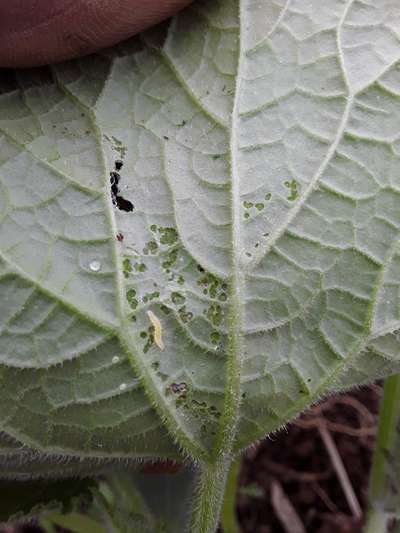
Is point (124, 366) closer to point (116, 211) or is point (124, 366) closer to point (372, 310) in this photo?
point (116, 211)

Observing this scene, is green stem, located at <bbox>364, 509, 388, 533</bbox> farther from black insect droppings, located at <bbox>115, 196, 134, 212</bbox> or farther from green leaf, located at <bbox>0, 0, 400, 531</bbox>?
black insect droppings, located at <bbox>115, 196, 134, 212</bbox>

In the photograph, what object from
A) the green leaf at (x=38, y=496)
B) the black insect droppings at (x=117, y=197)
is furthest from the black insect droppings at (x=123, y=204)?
the green leaf at (x=38, y=496)

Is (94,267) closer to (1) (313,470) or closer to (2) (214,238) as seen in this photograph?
(2) (214,238)

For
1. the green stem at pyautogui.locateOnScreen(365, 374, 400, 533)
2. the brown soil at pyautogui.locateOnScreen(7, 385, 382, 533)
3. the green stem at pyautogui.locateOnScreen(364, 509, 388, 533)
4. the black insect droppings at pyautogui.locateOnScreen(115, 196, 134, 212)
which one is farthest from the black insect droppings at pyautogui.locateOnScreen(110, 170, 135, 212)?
the brown soil at pyautogui.locateOnScreen(7, 385, 382, 533)

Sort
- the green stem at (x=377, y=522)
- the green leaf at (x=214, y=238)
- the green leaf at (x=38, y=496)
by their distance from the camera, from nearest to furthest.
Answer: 1. the green leaf at (x=214, y=238)
2. the green leaf at (x=38, y=496)
3. the green stem at (x=377, y=522)

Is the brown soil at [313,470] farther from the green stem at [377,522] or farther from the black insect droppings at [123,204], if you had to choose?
the black insect droppings at [123,204]

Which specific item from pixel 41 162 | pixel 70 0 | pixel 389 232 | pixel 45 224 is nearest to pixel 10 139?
pixel 41 162
